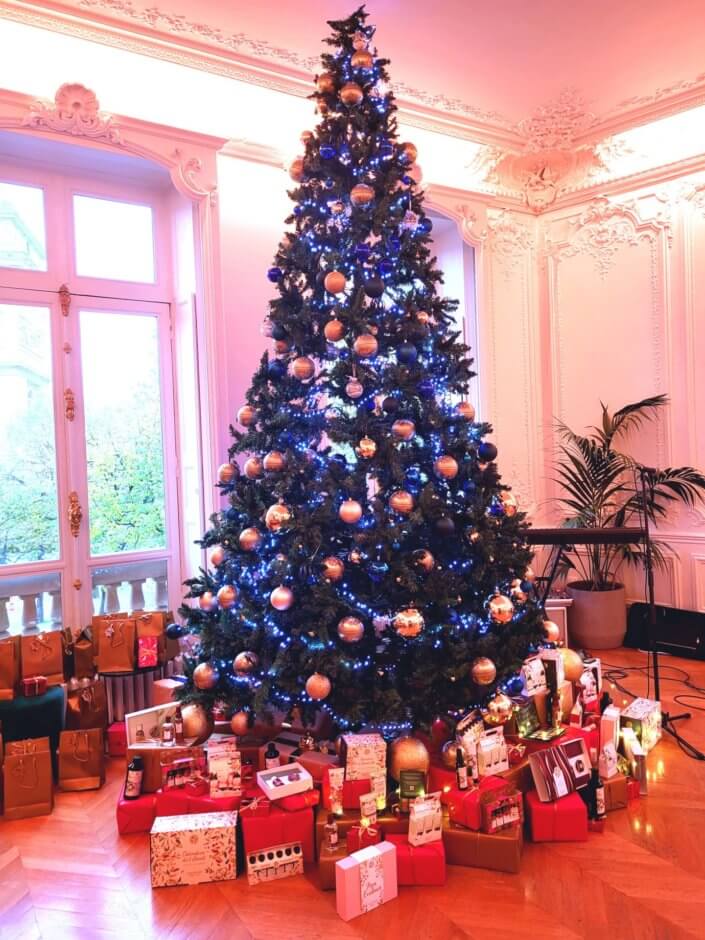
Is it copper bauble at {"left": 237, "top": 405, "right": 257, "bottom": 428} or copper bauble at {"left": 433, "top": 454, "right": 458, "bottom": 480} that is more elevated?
copper bauble at {"left": 237, "top": 405, "right": 257, "bottom": 428}

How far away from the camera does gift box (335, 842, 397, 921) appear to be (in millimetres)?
2217

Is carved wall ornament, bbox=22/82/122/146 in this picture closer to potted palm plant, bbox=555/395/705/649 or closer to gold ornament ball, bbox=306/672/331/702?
gold ornament ball, bbox=306/672/331/702

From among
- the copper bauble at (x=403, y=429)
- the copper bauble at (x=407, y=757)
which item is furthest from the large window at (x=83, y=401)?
the copper bauble at (x=407, y=757)

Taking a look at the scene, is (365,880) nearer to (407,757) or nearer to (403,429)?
(407,757)

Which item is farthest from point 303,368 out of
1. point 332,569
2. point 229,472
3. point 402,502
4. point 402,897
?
point 402,897

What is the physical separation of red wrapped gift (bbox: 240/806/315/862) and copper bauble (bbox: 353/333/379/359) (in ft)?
5.82

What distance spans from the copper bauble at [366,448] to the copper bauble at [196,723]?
133 cm

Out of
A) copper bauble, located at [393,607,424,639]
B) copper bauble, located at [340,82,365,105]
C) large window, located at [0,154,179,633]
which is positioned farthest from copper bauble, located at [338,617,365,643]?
copper bauble, located at [340,82,365,105]

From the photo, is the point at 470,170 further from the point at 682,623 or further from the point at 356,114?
the point at 682,623

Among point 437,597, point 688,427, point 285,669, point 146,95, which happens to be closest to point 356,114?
point 146,95

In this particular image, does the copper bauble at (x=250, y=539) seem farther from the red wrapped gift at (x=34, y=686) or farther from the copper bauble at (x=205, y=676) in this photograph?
the red wrapped gift at (x=34, y=686)

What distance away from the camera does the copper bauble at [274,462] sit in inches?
111

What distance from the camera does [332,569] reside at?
270cm

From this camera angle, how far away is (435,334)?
3033mm
